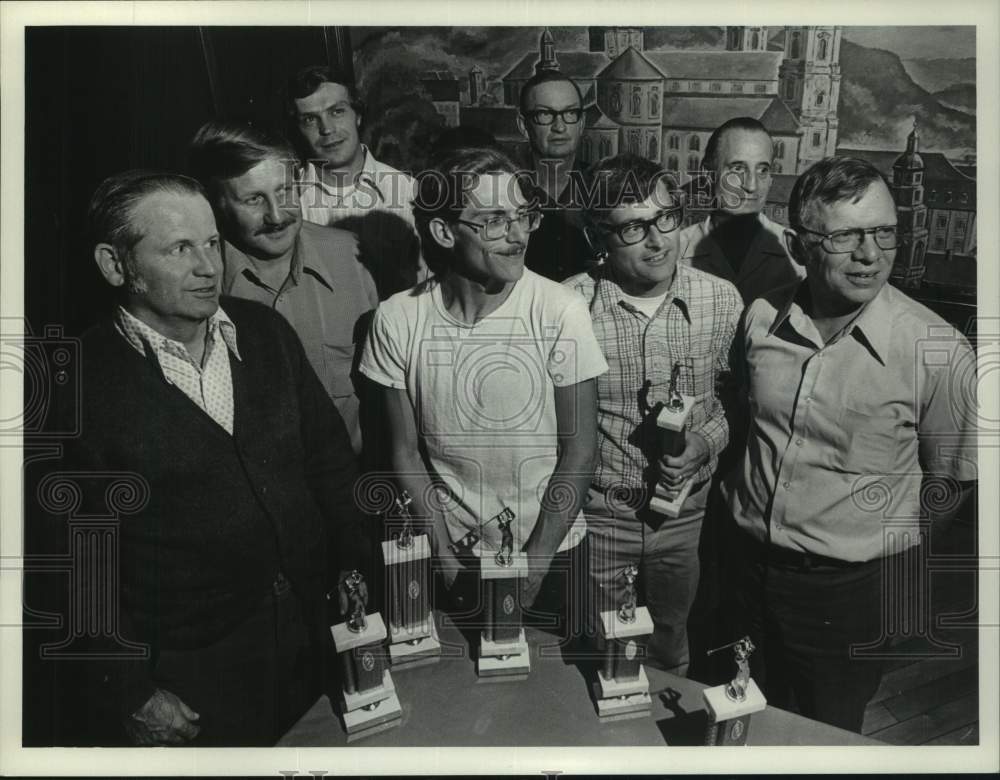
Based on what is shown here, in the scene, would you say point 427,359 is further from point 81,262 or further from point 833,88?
point 833,88

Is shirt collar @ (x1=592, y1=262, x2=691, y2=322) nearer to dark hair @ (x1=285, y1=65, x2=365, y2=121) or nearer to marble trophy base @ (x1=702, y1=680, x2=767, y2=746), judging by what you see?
dark hair @ (x1=285, y1=65, x2=365, y2=121)

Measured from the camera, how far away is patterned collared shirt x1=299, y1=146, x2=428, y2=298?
11.2ft

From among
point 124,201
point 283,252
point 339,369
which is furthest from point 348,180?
point 124,201

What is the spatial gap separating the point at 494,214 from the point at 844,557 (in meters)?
1.84

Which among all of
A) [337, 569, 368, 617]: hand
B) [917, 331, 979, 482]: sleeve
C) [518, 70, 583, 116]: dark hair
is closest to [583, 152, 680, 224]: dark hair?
[518, 70, 583, 116]: dark hair

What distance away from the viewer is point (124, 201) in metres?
3.36

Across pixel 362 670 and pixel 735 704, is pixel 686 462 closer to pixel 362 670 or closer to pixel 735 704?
pixel 735 704

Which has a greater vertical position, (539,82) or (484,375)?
(539,82)

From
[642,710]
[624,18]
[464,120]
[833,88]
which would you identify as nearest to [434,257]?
[464,120]

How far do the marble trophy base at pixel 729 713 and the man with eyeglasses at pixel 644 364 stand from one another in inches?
19.9

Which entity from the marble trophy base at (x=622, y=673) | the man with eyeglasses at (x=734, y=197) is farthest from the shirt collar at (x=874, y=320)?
the marble trophy base at (x=622, y=673)

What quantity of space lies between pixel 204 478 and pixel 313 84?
58.6 inches

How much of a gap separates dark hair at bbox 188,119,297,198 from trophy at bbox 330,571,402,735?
5.06 ft

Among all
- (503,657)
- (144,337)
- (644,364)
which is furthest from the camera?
(503,657)
